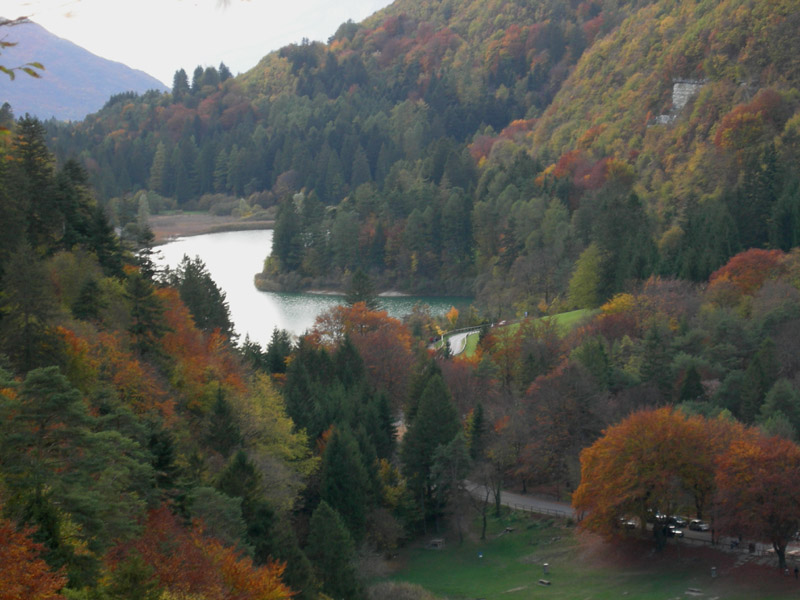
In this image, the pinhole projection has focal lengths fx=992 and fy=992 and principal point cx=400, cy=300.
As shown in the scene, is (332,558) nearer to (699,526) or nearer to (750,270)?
(699,526)

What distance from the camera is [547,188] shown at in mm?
73688

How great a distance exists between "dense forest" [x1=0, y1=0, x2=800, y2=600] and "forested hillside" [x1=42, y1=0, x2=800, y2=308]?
12.7 inches

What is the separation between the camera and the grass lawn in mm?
23859

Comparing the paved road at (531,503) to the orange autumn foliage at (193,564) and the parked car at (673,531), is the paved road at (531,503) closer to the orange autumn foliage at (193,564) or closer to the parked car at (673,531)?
the parked car at (673,531)

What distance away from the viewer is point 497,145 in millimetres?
97750

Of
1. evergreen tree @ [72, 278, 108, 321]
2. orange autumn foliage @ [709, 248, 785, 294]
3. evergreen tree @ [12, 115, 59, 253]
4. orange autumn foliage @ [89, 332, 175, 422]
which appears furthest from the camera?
orange autumn foliage @ [709, 248, 785, 294]

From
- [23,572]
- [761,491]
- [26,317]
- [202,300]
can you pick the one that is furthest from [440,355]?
[23,572]

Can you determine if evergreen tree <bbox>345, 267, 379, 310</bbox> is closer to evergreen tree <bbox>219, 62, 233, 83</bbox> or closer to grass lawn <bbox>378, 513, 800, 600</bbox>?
grass lawn <bbox>378, 513, 800, 600</bbox>

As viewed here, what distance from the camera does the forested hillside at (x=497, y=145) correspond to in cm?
5809

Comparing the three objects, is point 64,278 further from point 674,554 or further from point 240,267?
point 240,267

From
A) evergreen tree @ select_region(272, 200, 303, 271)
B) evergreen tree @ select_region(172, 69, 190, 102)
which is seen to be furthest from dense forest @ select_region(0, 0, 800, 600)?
evergreen tree @ select_region(172, 69, 190, 102)

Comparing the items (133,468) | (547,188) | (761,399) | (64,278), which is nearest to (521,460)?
(761,399)

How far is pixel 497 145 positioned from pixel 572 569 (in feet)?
245

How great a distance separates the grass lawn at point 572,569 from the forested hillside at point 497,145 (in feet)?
78.5
